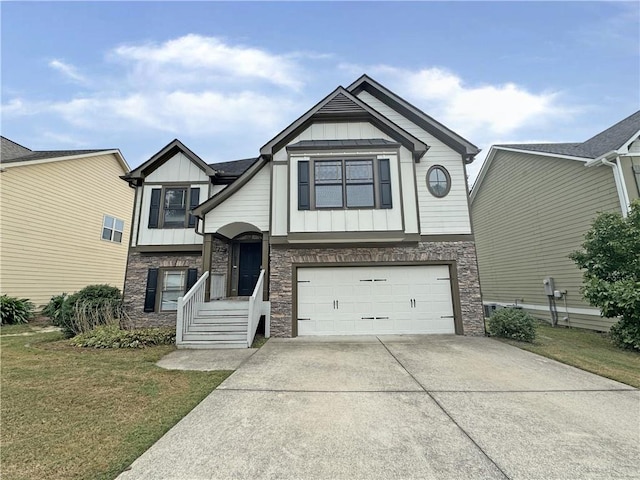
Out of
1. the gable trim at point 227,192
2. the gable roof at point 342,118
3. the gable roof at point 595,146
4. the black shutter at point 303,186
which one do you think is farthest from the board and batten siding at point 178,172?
the gable roof at point 595,146

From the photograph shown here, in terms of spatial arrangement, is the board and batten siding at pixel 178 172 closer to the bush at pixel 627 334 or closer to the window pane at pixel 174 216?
the window pane at pixel 174 216

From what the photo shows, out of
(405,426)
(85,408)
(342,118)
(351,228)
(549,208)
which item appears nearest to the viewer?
(405,426)

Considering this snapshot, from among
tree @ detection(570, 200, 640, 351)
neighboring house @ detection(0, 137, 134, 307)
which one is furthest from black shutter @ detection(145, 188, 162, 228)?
tree @ detection(570, 200, 640, 351)

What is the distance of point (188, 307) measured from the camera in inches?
308

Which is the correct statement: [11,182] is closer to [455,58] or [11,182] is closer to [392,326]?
[392,326]

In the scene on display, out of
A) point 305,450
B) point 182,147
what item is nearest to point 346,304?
point 305,450

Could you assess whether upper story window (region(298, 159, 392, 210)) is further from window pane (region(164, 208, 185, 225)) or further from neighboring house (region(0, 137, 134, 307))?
neighboring house (region(0, 137, 134, 307))

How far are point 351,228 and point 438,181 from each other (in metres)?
3.62

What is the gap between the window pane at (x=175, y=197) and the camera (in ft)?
36.1

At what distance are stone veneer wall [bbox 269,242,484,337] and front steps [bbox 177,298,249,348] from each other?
1.15 meters

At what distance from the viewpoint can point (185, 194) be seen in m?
11.0

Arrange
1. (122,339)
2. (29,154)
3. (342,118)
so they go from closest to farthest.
Result: (122,339)
(342,118)
(29,154)

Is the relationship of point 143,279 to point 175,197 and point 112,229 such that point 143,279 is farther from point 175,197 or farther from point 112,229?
point 112,229

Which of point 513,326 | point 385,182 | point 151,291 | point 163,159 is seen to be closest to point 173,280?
point 151,291
